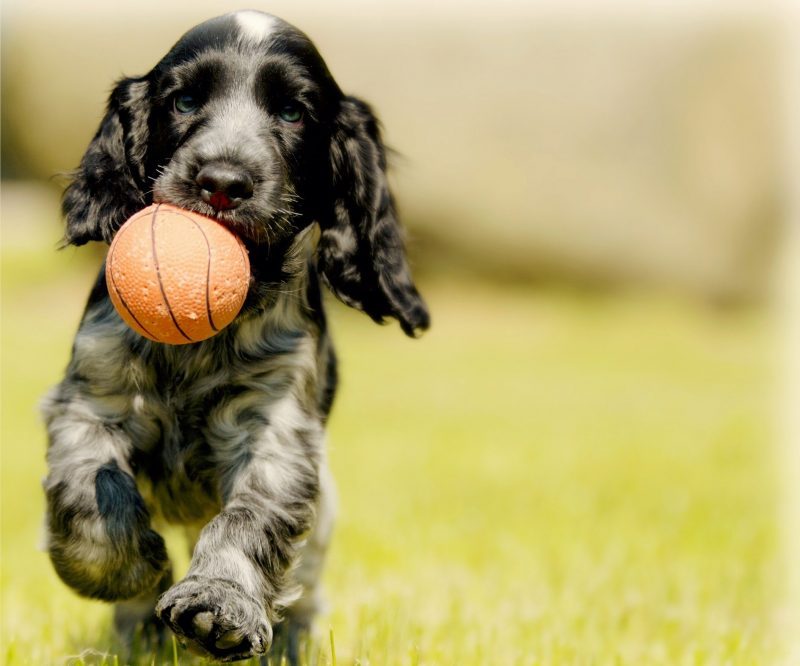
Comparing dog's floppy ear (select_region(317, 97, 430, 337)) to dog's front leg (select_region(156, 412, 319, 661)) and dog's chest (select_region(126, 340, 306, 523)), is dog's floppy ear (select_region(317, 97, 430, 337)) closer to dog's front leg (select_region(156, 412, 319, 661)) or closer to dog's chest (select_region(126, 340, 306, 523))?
dog's chest (select_region(126, 340, 306, 523))

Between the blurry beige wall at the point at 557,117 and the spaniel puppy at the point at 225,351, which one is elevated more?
the spaniel puppy at the point at 225,351

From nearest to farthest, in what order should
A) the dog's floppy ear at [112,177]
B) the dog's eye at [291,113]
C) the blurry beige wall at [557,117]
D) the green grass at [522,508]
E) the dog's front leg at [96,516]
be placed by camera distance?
the dog's front leg at [96,516]
the dog's eye at [291,113]
the dog's floppy ear at [112,177]
the green grass at [522,508]
the blurry beige wall at [557,117]

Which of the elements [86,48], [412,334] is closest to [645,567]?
[412,334]

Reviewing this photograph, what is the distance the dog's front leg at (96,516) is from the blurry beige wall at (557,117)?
44.0 feet

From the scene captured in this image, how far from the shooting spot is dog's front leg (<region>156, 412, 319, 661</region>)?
8.82 feet

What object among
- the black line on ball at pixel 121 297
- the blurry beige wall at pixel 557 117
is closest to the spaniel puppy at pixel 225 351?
the black line on ball at pixel 121 297

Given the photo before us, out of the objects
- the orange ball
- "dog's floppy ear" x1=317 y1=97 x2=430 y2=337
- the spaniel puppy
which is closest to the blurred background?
"dog's floppy ear" x1=317 y1=97 x2=430 y2=337

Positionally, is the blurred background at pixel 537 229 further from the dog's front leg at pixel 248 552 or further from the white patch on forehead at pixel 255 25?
the white patch on forehead at pixel 255 25

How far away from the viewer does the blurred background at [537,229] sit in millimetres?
8820

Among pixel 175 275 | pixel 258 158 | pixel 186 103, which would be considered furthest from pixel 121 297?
pixel 186 103

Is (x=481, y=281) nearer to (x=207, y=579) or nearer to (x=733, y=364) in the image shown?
(x=733, y=364)

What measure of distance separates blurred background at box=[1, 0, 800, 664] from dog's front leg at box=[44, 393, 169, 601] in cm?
401

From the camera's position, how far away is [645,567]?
5.08 m

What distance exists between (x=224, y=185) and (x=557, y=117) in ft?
46.9
